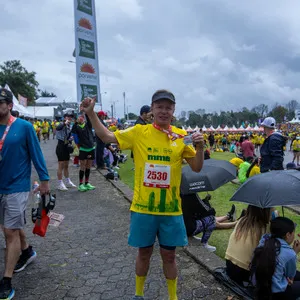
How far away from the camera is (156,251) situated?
4.25m

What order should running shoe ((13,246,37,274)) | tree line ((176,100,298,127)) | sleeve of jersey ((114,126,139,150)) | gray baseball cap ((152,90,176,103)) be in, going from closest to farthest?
gray baseball cap ((152,90,176,103)) → sleeve of jersey ((114,126,139,150)) → running shoe ((13,246,37,274)) → tree line ((176,100,298,127))

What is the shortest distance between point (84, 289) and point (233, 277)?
5.16 feet

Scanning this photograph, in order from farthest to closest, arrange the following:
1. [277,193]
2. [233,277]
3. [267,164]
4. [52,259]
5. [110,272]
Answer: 1. [267,164]
2. [52,259]
3. [110,272]
4. [233,277]
5. [277,193]

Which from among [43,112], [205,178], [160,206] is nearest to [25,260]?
[160,206]

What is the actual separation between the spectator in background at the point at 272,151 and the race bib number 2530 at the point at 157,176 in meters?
3.81

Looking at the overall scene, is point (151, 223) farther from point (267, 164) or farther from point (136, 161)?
point (267, 164)

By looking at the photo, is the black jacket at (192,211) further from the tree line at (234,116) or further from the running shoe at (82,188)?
the tree line at (234,116)

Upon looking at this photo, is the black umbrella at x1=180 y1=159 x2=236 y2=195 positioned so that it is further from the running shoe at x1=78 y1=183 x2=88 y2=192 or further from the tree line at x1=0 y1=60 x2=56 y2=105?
the tree line at x1=0 y1=60 x2=56 y2=105

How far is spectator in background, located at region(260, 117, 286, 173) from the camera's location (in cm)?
579

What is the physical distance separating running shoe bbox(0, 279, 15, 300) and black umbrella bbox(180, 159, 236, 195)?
91.8 inches

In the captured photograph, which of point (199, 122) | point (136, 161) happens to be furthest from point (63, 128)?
point (199, 122)

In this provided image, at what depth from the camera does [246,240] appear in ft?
10.4

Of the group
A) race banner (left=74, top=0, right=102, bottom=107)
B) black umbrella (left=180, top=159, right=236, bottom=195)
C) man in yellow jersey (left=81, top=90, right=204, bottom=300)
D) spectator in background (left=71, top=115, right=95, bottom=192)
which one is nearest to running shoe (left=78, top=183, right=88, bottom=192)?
spectator in background (left=71, top=115, right=95, bottom=192)

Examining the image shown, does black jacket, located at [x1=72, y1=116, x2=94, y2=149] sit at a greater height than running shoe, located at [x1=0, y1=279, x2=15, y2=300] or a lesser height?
greater
